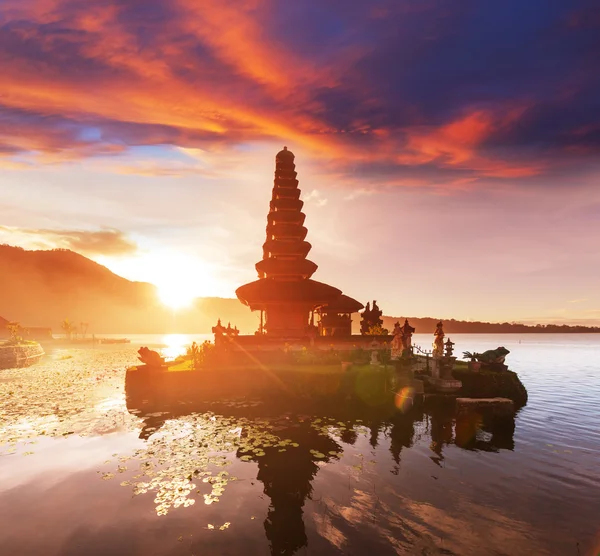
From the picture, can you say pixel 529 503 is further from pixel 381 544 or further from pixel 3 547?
pixel 3 547

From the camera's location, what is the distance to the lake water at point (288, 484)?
8961 millimetres

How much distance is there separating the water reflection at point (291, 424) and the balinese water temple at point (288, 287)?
5.80 metres

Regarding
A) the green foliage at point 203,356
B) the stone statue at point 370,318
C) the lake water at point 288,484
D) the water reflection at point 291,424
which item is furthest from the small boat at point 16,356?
the stone statue at point 370,318

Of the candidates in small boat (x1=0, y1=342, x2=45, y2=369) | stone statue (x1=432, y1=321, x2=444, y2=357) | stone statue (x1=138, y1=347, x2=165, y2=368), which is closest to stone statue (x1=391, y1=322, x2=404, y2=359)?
stone statue (x1=432, y1=321, x2=444, y2=357)

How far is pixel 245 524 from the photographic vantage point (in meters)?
9.57

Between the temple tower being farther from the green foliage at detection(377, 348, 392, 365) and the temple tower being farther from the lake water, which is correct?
the lake water

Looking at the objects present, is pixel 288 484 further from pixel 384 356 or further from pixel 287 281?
pixel 287 281

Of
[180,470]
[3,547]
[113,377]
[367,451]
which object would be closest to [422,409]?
[367,451]

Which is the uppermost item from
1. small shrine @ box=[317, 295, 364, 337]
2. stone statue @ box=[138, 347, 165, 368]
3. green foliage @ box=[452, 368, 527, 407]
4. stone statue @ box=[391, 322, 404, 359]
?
small shrine @ box=[317, 295, 364, 337]

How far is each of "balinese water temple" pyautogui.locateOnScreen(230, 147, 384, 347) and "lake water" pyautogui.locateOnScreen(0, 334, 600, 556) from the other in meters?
9.49

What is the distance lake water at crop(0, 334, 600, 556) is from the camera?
353 inches

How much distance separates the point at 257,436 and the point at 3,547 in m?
9.72

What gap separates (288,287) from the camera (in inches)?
1372

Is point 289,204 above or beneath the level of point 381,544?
above
